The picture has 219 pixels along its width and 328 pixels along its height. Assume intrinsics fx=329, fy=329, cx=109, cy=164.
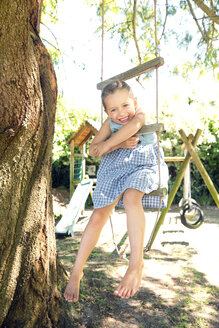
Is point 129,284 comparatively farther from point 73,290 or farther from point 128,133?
point 128,133

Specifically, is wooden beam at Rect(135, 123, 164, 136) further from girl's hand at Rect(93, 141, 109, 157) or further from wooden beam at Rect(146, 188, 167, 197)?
wooden beam at Rect(146, 188, 167, 197)

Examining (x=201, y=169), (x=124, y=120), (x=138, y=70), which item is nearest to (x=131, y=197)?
(x=124, y=120)

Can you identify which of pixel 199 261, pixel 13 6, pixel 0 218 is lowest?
pixel 199 261

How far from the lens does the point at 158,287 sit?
3875 millimetres

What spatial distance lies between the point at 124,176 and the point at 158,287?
85.2 inches

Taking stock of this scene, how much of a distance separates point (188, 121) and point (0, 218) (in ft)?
28.2

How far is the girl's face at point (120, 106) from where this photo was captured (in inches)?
88.0

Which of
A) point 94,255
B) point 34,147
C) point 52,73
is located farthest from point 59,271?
point 94,255

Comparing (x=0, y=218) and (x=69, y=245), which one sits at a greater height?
(x=0, y=218)

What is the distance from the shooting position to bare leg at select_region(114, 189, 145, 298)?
1871mm

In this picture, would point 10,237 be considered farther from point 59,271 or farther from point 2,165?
point 59,271

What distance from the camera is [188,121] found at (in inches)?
388

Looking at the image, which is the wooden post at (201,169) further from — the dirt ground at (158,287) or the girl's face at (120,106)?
the girl's face at (120,106)

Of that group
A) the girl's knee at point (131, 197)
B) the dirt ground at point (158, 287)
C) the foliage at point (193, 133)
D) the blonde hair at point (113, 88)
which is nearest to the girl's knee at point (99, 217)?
the girl's knee at point (131, 197)
